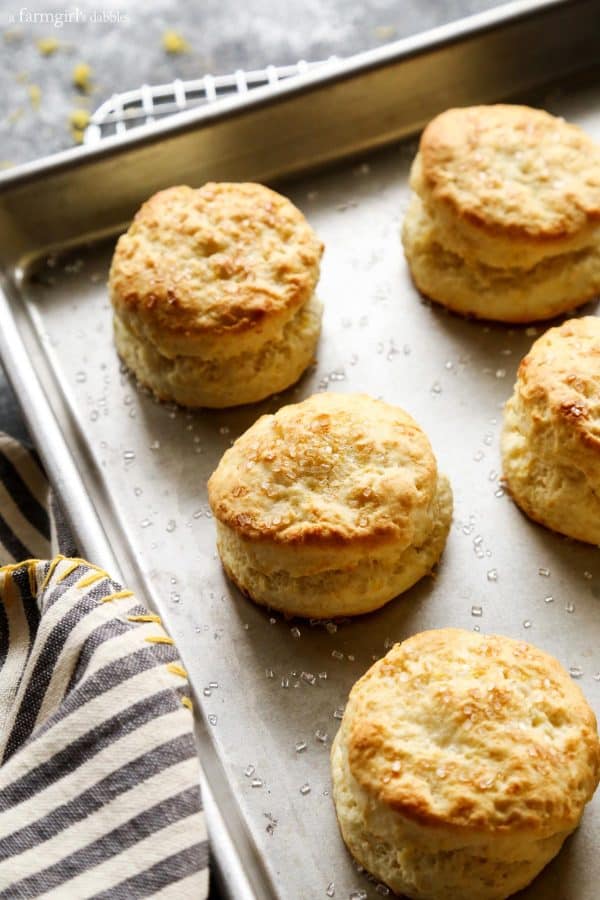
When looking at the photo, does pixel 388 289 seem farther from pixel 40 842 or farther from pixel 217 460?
pixel 40 842

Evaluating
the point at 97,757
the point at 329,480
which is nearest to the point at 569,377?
the point at 329,480

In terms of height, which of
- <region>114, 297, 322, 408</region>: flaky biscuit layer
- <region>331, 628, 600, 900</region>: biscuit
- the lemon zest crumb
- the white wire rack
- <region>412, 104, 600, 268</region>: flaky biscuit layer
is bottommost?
<region>331, 628, 600, 900</region>: biscuit

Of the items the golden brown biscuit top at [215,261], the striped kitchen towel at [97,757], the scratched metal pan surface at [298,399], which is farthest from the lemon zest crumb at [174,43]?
the striped kitchen towel at [97,757]

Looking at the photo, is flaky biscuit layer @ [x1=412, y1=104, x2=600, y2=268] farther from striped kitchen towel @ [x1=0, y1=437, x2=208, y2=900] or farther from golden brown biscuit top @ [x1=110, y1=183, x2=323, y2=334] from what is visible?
striped kitchen towel @ [x1=0, y1=437, x2=208, y2=900]

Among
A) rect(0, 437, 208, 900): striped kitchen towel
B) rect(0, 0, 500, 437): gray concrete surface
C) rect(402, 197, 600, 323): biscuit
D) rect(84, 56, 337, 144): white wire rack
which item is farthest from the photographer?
→ rect(0, 0, 500, 437): gray concrete surface

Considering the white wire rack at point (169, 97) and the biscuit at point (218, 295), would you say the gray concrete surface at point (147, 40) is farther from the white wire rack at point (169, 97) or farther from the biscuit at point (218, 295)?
the biscuit at point (218, 295)

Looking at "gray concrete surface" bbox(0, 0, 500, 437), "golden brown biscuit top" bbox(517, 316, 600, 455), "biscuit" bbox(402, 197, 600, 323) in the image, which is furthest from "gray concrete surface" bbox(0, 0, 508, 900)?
"golden brown biscuit top" bbox(517, 316, 600, 455)
